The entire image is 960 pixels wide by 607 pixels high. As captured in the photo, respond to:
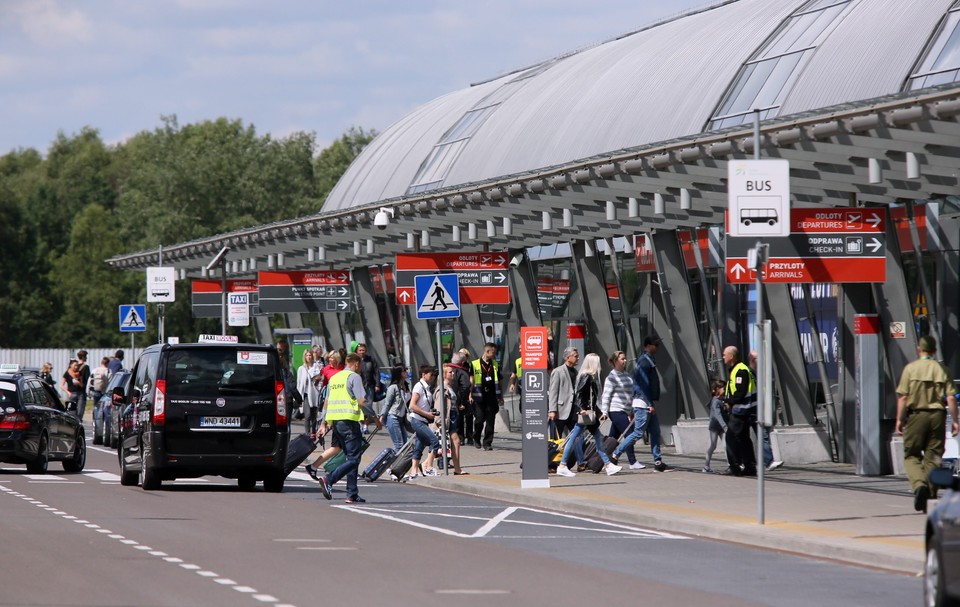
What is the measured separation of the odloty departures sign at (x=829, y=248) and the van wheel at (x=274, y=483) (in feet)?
23.0

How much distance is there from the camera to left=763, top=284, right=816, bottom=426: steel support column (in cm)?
2577

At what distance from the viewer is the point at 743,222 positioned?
634 inches

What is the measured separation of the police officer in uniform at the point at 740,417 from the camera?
22.9 meters

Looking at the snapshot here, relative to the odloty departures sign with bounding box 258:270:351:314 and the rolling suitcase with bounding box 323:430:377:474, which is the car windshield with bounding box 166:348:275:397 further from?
the odloty departures sign with bounding box 258:270:351:314

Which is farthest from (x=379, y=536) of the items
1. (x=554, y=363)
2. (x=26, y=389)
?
(x=554, y=363)

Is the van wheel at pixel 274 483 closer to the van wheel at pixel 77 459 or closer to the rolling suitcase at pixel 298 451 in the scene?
the rolling suitcase at pixel 298 451

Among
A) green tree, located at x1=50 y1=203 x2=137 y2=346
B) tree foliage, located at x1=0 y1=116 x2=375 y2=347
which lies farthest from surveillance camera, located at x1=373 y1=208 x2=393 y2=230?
green tree, located at x1=50 y1=203 x2=137 y2=346

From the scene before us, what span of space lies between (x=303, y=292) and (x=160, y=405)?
1625 centimetres

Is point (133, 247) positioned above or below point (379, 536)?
above

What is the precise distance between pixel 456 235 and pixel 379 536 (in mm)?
16722

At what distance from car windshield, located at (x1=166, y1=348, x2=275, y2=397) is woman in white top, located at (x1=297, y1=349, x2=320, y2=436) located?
484 inches

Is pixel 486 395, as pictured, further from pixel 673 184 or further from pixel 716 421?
pixel 673 184

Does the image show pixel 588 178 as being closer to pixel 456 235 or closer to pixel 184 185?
pixel 456 235

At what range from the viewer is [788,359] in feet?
85.6
